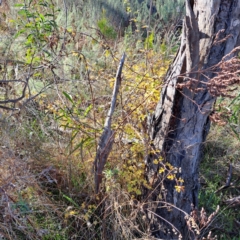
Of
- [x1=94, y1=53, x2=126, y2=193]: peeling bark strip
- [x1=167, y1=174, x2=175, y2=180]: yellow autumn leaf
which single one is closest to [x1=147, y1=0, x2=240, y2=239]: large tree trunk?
[x1=167, y1=174, x2=175, y2=180]: yellow autumn leaf

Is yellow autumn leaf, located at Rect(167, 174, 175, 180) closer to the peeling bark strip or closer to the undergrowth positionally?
the undergrowth

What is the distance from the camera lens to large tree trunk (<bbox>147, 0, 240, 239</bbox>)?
2014mm

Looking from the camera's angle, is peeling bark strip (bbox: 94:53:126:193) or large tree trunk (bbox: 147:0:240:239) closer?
large tree trunk (bbox: 147:0:240:239)

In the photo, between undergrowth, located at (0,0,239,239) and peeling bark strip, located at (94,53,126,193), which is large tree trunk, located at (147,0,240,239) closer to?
undergrowth, located at (0,0,239,239)

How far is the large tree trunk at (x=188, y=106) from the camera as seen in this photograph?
2014 mm

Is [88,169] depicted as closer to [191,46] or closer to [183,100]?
[183,100]

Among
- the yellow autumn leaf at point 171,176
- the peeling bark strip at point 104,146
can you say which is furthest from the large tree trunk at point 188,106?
the peeling bark strip at point 104,146

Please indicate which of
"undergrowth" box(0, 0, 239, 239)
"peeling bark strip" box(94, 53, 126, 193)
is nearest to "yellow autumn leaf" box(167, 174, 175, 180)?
"undergrowth" box(0, 0, 239, 239)

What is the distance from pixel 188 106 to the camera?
7.36ft

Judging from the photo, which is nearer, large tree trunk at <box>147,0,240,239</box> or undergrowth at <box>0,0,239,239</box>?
large tree trunk at <box>147,0,240,239</box>

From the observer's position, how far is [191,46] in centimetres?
205

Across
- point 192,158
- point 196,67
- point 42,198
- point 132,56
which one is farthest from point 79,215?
point 132,56

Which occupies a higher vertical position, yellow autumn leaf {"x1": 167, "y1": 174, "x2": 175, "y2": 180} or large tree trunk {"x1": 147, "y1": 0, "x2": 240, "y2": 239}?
large tree trunk {"x1": 147, "y1": 0, "x2": 240, "y2": 239}

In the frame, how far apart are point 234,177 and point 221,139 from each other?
413 millimetres
